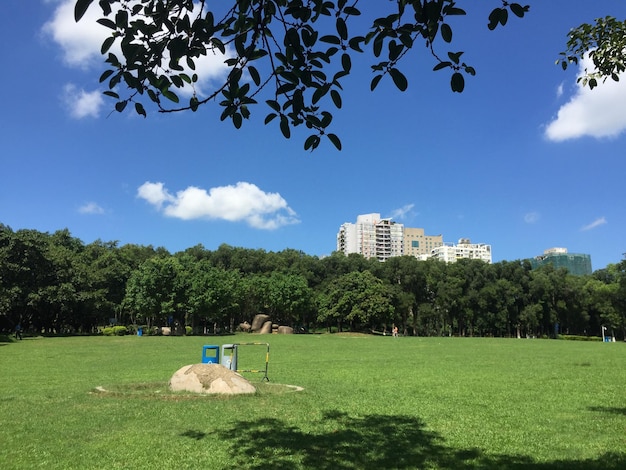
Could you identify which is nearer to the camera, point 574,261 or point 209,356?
A: point 209,356

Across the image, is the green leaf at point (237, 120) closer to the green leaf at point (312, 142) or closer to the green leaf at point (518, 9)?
the green leaf at point (312, 142)

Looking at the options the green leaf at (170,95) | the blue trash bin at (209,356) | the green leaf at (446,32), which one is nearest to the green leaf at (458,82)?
the green leaf at (446,32)

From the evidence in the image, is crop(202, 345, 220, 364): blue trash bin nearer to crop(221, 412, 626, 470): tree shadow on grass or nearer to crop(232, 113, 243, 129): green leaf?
crop(221, 412, 626, 470): tree shadow on grass

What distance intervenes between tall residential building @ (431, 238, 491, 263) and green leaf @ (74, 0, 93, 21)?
135 metres

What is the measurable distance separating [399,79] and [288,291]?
197ft

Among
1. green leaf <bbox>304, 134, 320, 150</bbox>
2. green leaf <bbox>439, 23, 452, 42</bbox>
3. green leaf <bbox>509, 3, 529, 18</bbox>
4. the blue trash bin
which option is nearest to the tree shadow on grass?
green leaf <bbox>304, 134, 320, 150</bbox>

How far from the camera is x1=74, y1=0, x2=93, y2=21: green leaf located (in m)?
2.43

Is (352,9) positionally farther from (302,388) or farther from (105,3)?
(302,388)

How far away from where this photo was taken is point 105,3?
2.89 m

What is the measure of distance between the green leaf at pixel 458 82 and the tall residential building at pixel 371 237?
126794 millimetres

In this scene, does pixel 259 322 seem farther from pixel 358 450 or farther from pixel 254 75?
pixel 254 75

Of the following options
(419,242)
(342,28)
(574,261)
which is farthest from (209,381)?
(419,242)

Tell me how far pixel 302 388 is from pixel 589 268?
421 feet

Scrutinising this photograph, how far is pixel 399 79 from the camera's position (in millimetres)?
2910
